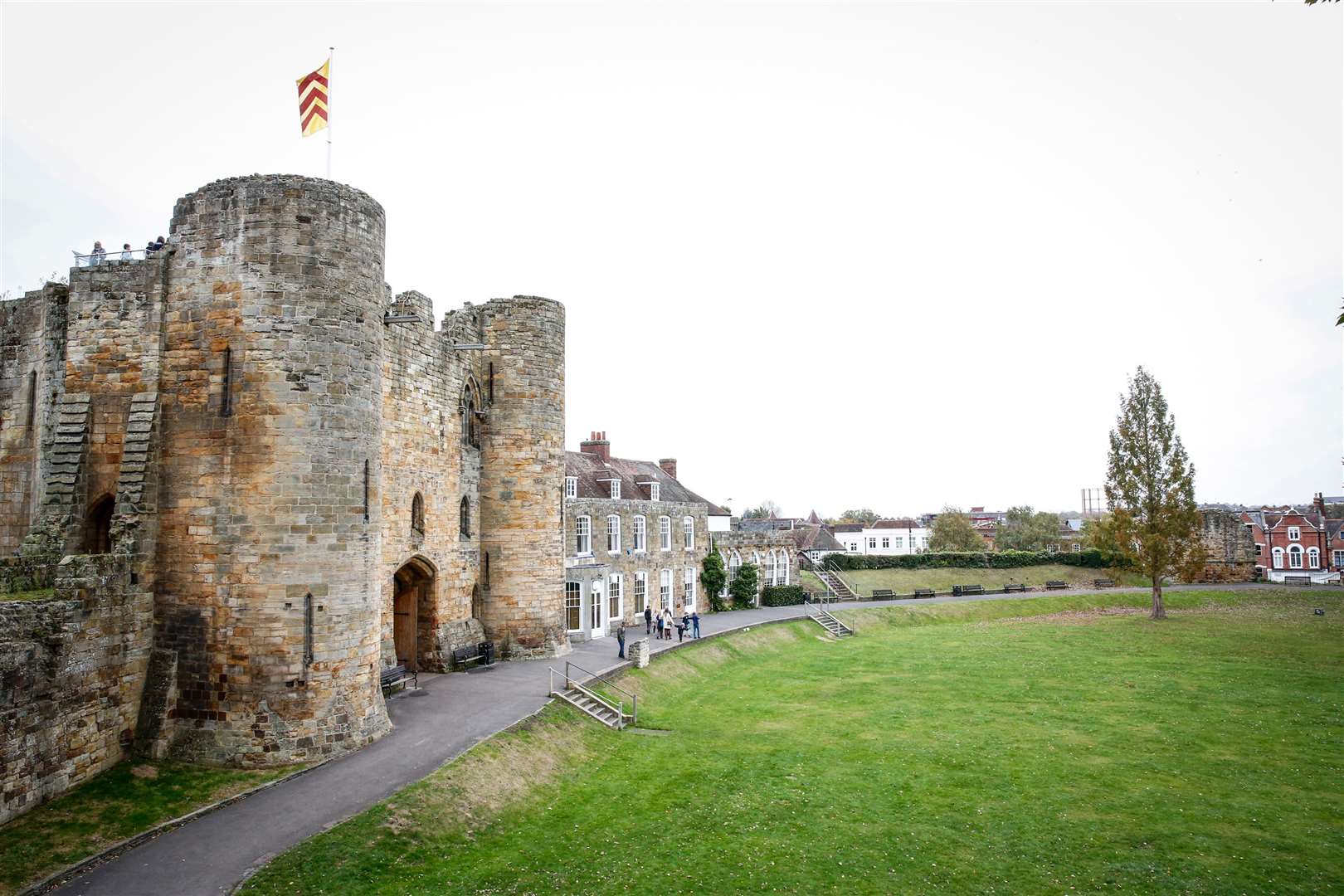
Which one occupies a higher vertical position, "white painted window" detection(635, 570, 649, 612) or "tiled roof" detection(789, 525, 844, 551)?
"tiled roof" detection(789, 525, 844, 551)

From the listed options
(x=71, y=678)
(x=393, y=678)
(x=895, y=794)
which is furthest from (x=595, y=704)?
(x=71, y=678)

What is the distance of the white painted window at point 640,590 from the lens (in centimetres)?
3772

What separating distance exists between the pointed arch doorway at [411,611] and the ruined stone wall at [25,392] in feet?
28.5

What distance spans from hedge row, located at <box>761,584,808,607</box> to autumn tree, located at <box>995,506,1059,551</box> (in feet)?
126

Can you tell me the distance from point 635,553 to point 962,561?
1298 inches

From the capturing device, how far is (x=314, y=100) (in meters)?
17.1

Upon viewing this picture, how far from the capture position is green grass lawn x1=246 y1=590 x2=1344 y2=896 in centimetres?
1198

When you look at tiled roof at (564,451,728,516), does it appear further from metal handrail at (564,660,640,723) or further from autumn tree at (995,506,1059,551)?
autumn tree at (995,506,1059,551)

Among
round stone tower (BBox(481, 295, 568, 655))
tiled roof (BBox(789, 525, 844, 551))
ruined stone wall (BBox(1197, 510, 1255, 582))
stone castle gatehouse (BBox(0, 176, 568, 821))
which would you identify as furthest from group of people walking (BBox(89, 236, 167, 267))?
ruined stone wall (BBox(1197, 510, 1255, 582))

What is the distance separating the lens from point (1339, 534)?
72.2 meters

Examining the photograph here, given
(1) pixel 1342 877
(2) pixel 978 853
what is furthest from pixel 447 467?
(1) pixel 1342 877

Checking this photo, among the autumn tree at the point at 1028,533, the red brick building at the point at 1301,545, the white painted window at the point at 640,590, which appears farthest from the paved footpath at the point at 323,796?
the red brick building at the point at 1301,545

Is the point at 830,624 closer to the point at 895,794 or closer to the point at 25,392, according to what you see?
the point at 895,794

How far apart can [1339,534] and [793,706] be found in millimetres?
75459
